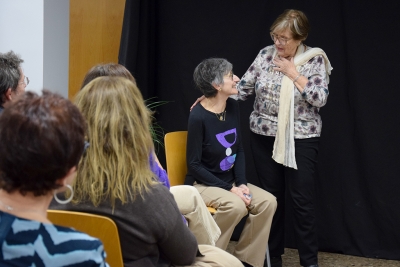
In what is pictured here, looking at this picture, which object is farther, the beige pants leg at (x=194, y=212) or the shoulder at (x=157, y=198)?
the beige pants leg at (x=194, y=212)

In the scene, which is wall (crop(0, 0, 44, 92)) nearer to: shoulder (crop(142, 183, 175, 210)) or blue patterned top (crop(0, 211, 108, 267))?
shoulder (crop(142, 183, 175, 210))

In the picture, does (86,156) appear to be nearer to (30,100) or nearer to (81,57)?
(30,100)

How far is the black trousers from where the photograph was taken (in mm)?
3154

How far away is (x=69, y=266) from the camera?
1.15m

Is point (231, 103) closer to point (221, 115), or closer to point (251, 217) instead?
point (221, 115)

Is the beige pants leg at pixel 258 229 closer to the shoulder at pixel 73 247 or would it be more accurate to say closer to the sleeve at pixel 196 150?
the sleeve at pixel 196 150

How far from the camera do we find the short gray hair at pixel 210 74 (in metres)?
3.01

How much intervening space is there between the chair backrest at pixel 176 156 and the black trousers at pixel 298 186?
18.2 inches

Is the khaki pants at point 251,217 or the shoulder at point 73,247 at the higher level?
the shoulder at point 73,247

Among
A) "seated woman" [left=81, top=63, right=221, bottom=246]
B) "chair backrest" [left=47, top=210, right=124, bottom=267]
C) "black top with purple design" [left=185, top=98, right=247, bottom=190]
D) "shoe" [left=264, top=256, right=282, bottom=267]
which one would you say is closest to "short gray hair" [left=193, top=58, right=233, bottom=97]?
"black top with purple design" [left=185, top=98, right=247, bottom=190]

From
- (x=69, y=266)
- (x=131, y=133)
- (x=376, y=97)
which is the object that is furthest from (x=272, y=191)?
(x=69, y=266)

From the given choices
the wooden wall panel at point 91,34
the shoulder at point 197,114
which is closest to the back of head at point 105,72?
the shoulder at point 197,114

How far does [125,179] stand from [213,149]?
1.42 m

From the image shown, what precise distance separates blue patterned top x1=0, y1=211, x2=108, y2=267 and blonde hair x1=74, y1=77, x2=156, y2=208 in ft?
1.51
